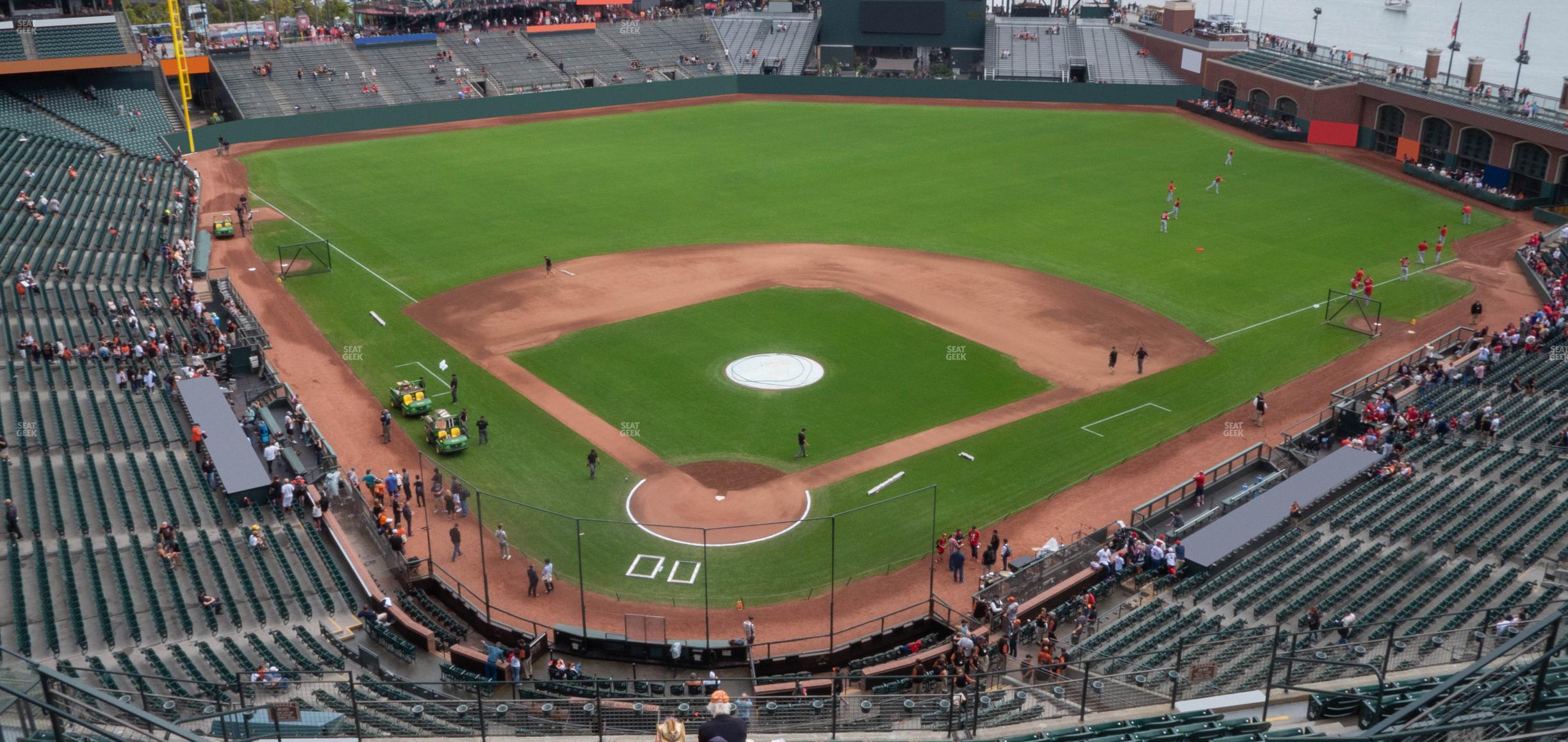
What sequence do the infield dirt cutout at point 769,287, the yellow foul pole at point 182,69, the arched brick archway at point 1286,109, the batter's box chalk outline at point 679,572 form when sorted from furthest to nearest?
the arched brick archway at point 1286,109, the yellow foul pole at point 182,69, the infield dirt cutout at point 769,287, the batter's box chalk outline at point 679,572

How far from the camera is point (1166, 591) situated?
1141 inches

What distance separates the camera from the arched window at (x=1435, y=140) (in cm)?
6894

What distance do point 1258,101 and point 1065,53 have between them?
62.5 feet

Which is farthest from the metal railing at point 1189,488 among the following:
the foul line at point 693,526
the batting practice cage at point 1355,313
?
the batting practice cage at point 1355,313

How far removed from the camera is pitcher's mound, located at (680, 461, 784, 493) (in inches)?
1389

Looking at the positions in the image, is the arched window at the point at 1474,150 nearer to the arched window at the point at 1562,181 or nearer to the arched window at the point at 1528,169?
the arched window at the point at 1528,169

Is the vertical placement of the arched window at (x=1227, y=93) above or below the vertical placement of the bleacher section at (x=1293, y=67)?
below

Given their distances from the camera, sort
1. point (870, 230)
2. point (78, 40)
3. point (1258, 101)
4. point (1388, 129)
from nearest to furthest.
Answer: point (870, 230)
point (1388, 129)
point (78, 40)
point (1258, 101)

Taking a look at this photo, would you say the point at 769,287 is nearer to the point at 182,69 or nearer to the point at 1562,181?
the point at 182,69

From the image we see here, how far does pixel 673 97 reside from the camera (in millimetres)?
93562

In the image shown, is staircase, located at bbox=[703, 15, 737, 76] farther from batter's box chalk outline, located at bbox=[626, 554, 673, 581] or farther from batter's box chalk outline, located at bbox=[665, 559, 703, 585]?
batter's box chalk outline, located at bbox=[665, 559, 703, 585]

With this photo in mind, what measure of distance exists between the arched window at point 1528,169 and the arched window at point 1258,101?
19315 mm

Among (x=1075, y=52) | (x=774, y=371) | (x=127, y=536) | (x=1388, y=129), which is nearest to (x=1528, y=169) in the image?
(x=1388, y=129)

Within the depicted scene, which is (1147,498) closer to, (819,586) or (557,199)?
(819,586)
